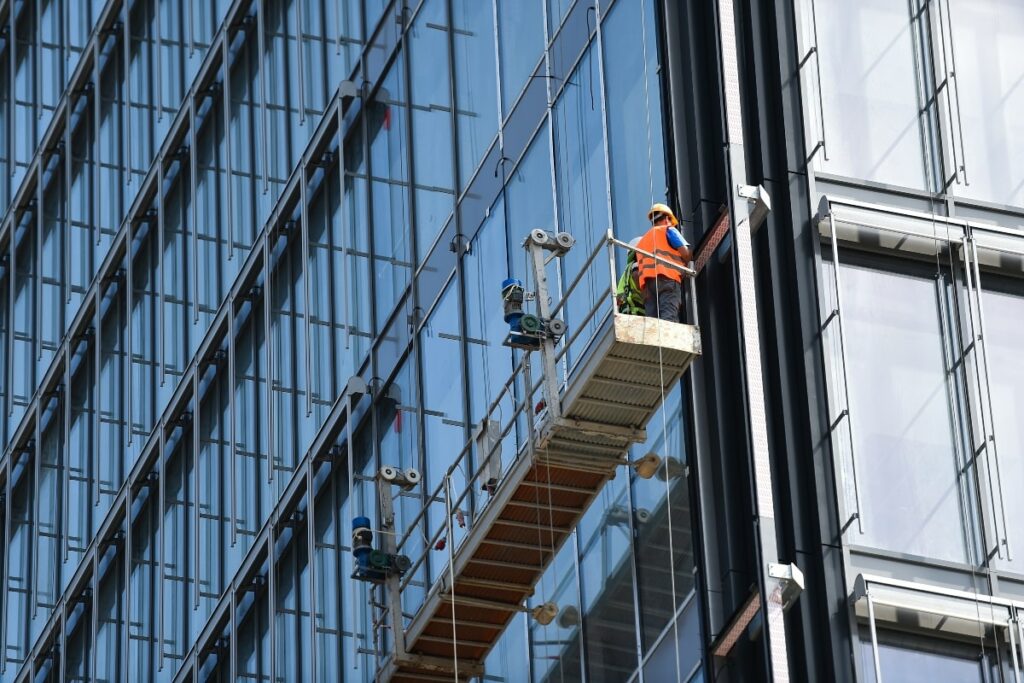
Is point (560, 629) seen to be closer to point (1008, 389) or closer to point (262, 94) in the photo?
point (1008, 389)

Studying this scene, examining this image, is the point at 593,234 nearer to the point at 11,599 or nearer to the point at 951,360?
the point at 951,360

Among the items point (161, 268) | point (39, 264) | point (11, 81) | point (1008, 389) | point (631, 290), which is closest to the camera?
point (631, 290)

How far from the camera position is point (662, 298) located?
2986cm

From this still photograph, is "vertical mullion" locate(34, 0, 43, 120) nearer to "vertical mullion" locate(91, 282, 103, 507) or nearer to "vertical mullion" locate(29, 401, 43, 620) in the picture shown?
"vertical mullion" locate(29, 401, 43, 620)

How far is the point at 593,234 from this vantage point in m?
33.1

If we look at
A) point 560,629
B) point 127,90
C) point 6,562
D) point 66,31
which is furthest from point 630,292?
point 66,31

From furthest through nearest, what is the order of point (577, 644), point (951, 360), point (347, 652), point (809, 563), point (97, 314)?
1. point (97, 314)
2. point (347, 652)
3. point (577, 644)
4. point (951, 360)
5. point (809, 563)

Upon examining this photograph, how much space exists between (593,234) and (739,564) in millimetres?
5826

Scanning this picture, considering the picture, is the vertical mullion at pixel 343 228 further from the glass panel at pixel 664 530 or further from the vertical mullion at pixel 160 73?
the glass panel at pixel 664 530

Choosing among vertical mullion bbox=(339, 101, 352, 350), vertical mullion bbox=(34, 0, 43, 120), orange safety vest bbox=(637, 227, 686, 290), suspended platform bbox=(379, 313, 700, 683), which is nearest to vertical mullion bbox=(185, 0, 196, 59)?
vertical mullion bbox=(339, 101, 352, 350)

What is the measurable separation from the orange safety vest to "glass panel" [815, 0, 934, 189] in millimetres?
2074

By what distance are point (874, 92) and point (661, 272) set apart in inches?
147

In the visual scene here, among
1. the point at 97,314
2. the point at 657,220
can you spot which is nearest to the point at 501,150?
the point at 657,220

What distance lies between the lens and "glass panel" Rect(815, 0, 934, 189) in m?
30.9
